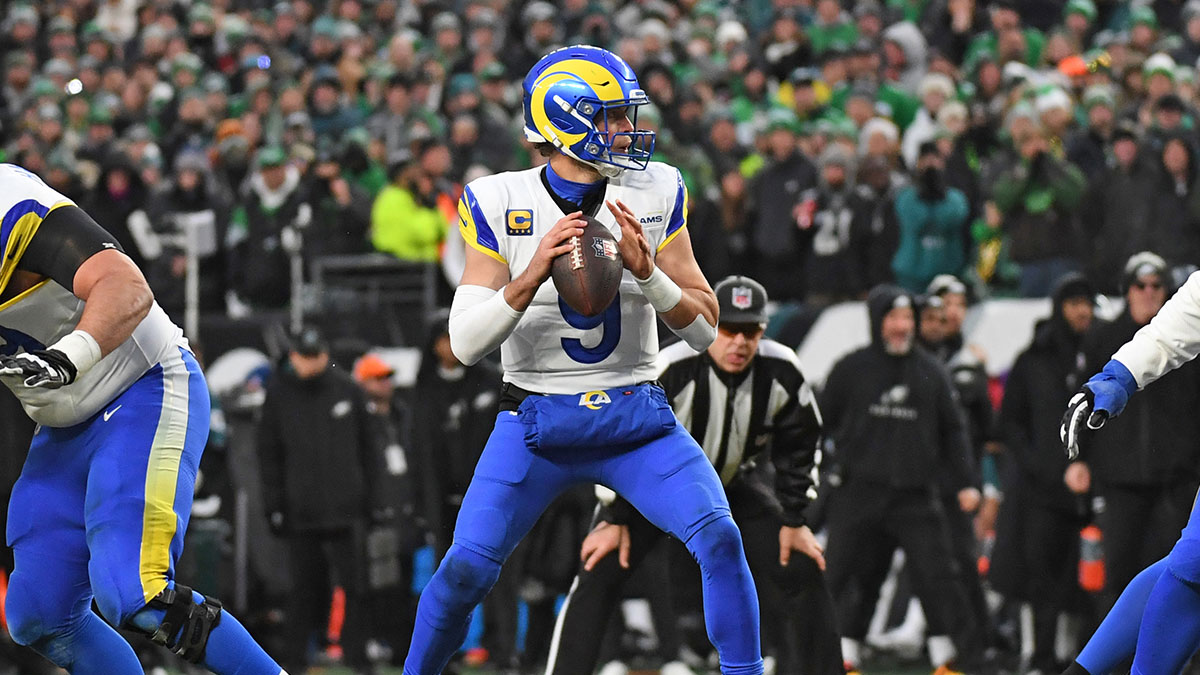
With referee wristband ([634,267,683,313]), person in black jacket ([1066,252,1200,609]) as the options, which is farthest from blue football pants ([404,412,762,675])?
person in black jacket ([1066,252,1200,609])

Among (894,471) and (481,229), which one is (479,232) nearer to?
(481,229)

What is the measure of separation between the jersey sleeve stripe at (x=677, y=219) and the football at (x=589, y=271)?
0.39 metres

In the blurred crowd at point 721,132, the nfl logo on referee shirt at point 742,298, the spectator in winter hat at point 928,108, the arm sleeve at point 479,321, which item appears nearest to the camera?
the arm sleeve at point 479,321

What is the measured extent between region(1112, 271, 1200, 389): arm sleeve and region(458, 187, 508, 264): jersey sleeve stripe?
6.52 ft

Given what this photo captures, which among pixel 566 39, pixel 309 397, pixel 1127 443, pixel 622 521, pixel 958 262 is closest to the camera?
pixel 622 521

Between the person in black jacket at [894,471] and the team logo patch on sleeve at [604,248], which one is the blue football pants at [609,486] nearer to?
the team logo patch on sleeve at [604,248]

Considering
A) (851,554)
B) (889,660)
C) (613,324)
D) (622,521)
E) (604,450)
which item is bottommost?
(889,660)

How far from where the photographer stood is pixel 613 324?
6.01 metres

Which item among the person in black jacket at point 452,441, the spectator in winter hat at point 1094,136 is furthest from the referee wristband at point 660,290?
the spectator in winter hat at point 1094,136

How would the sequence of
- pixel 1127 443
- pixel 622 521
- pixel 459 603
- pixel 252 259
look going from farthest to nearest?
pixel 252 259 < pixel 1127 443 < pixel 622 521 < pixel 459 603

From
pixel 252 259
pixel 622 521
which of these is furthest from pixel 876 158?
pixel 622 521

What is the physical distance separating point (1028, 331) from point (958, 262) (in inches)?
39.5

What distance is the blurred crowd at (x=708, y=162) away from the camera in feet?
35.2

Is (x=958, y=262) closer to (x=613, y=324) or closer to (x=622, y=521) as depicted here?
(x=622, y=521)
